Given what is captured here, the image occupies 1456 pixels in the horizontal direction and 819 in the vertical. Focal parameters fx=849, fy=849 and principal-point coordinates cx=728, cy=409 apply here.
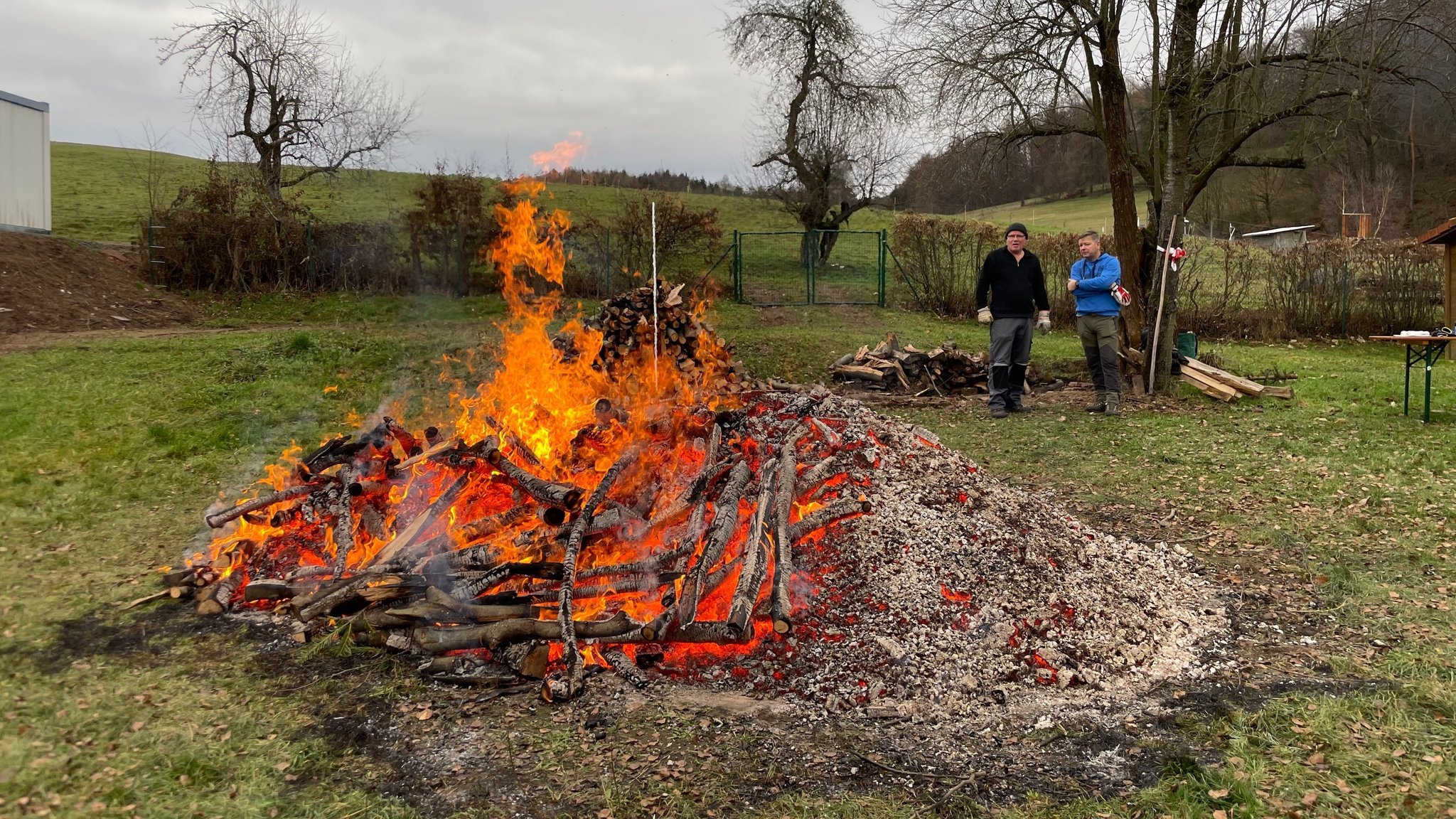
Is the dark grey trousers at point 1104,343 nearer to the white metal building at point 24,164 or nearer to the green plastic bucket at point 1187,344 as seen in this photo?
the green plastic bucket at point 1187,344

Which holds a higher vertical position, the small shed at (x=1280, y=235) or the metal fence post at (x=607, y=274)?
the small shed at (x=1280, y=235)

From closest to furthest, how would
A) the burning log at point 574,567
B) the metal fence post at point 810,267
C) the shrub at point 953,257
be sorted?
the burning log at point 574,567, the shrub at point 953,257, the metal fence post at point 810,267

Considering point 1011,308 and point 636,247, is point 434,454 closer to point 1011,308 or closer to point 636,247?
point 1011,308

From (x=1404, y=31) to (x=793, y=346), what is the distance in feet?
28.3

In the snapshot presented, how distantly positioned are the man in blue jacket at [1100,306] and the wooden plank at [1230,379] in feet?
6.51

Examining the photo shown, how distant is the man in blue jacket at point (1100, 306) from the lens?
9750mm

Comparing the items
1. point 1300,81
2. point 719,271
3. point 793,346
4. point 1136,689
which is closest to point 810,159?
point 719,271

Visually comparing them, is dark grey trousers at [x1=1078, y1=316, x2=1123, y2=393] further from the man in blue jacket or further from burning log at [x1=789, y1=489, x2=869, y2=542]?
burning log at [x1=789, y1=489, x2=869, y2=542]

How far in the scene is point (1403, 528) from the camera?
19.0 feet

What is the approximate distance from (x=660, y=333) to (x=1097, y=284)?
506 centimetres

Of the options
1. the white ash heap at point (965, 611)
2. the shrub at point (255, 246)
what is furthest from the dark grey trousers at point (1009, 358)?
the shrub at point (255, 246)

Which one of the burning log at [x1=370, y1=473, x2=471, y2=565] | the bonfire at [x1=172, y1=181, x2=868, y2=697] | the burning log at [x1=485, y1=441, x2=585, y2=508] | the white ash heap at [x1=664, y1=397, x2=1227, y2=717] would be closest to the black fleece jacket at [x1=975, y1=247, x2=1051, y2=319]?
the bonfire at [x1=172, y1=181, x2=868, y2=697]

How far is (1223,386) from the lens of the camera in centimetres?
1070

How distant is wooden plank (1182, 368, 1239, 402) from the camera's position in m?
10.6
